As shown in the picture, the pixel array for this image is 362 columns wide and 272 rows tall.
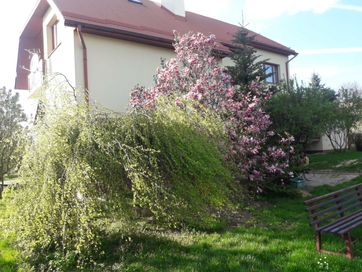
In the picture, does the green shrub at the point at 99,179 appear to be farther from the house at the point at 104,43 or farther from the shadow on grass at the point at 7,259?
the house at the point at 104,43

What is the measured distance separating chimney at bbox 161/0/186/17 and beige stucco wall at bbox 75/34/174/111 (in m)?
5.40

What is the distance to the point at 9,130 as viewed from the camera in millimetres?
12656

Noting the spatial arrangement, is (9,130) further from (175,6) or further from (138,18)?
(175,6)

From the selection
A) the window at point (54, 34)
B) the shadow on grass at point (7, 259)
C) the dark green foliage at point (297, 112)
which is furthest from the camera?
the window at point (54, 34)

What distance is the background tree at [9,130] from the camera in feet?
19.1

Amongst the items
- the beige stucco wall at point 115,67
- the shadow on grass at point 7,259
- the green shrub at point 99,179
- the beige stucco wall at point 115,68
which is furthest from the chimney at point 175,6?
the shadow on grass at point 7,259

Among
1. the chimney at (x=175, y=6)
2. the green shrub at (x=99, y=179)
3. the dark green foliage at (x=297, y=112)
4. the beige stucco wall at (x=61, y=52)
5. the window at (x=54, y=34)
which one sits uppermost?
the chimney at (x=175, y=6)

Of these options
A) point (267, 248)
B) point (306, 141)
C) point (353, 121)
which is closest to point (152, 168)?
point (267, 248)

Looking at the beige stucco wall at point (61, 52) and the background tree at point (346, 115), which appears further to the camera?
the background tree at point (346, 115)

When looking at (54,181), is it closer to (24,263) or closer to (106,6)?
(24,263)

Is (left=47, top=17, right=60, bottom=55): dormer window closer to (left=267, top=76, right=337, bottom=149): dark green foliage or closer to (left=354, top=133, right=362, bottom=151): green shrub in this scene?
(left=267, top=76, right=337, bottom=149): dark green foliage

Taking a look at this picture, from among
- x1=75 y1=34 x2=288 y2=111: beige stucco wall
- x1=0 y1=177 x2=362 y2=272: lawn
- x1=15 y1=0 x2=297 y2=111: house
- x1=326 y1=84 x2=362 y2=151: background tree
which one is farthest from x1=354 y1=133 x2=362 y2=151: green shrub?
x1=0 y1=177 x2=362 y2=272: lawn

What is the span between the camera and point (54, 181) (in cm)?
477

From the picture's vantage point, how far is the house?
404 inches
